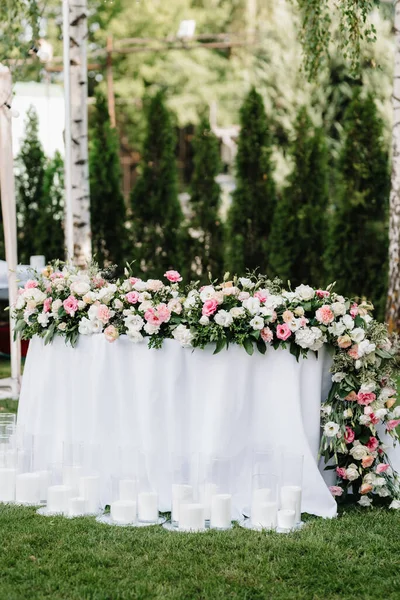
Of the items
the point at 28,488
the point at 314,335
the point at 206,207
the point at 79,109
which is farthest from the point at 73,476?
the point at 206,207

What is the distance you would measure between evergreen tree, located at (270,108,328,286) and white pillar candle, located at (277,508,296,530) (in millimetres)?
7803

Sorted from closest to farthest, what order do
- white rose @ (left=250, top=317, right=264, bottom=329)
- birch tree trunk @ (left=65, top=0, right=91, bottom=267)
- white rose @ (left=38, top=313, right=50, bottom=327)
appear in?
white rose @ (left=250, top=317, right=264, bottom=329)
white rose @ (left=38, top=313, right=50, bottom=327)
birch tree trunk @ (left=65, top=0, right=91, bottom=267)

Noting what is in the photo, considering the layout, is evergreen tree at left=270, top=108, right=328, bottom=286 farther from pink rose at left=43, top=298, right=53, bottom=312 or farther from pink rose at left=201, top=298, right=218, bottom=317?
pink rose at left=201, top=298, right=218, bottom=317

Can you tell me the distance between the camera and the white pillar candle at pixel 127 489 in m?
4.58

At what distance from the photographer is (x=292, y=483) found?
450 cm

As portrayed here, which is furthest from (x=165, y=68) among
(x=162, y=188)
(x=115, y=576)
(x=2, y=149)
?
(x=115, y=576)

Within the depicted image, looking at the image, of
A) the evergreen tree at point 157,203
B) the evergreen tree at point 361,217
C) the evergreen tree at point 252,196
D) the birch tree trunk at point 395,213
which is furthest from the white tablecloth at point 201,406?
the evergreen tree at point 157,203

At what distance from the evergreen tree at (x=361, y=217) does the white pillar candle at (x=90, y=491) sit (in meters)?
7.49

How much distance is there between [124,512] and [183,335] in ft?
3.13

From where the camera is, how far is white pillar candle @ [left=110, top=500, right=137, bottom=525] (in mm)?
4500

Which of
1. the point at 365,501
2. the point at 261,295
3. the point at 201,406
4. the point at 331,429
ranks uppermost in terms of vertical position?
the point at 261,295

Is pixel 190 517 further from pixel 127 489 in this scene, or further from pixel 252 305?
pixel 252 305

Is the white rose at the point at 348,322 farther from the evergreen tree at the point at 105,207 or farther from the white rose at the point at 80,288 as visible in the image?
the evergreen tree at the point at 105,207

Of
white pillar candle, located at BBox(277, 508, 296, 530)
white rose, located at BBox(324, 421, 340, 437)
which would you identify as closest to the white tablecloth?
white rose, located at BBox(324, 421, 340, 437)
